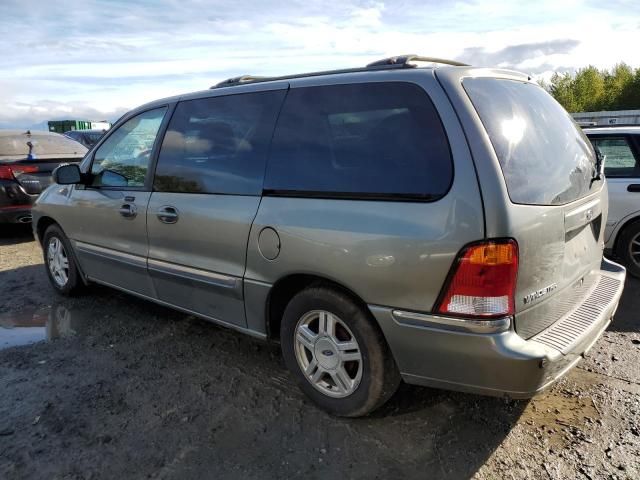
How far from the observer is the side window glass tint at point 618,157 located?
209 inches

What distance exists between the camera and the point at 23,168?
7.64m

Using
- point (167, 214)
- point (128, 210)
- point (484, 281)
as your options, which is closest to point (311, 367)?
point (484, 281)

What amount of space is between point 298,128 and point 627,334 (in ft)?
9.87

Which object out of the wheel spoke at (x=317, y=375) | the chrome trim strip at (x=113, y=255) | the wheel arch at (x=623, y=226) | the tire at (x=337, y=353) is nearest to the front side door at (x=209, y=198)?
the chrome trim strip at (x=113, y=255)

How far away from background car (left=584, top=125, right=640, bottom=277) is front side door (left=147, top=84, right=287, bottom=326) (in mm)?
3826

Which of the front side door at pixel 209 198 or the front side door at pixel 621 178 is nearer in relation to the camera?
the front side door at pixel 209 198

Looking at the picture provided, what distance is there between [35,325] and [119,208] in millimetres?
1393

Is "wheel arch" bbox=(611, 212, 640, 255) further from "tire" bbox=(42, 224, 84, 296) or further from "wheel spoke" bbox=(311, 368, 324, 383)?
"tire" bbox=(42, 224, 84, 296)

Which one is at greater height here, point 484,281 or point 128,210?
point 128,210

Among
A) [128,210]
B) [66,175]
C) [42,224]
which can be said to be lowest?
[42,224]

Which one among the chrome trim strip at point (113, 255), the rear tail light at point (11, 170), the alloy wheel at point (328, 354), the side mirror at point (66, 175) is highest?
the side mirror at point (66, 175)

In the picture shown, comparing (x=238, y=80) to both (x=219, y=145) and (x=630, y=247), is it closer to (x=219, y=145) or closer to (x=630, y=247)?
(x=219, y=145)

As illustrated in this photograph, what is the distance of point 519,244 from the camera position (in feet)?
7.58

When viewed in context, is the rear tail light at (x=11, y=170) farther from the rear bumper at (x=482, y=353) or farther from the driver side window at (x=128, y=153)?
the rear bumper at (x=482, y=353)
